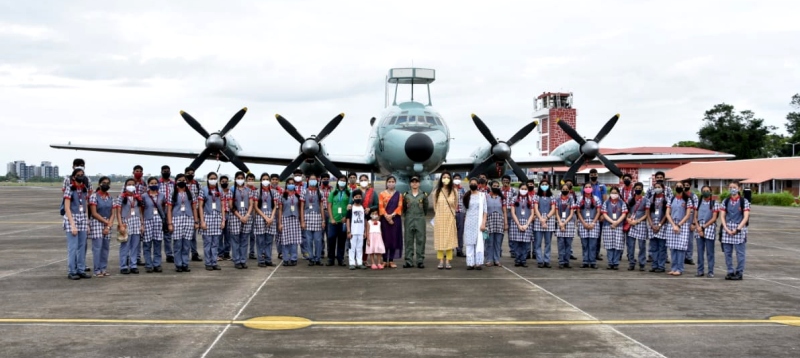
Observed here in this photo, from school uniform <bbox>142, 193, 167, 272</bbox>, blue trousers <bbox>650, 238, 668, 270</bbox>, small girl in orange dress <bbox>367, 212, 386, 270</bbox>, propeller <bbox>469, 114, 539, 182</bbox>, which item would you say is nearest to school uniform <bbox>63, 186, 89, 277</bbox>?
school uniform <bbox>142, 193, 167, 272</bbox>

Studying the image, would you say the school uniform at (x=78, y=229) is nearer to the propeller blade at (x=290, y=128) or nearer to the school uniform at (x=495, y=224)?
the school uniform at (x=495, y=224)

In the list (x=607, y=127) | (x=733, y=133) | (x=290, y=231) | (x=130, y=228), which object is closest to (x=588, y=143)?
(x=607, y=127)

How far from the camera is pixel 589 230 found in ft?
42.0

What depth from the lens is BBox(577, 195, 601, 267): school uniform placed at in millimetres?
12844

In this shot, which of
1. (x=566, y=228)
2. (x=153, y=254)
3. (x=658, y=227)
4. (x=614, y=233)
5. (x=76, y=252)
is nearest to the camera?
(x=76, y=252)

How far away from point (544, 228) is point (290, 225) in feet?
17.2

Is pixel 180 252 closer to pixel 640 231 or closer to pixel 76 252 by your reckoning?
pixel 76 252

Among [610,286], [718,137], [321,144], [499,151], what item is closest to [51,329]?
[610,286]

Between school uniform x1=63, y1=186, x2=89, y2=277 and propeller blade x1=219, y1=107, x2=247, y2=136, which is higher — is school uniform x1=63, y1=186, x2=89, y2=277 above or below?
below

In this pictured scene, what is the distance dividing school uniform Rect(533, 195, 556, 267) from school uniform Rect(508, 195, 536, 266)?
151mm

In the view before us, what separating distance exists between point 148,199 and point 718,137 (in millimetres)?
104196

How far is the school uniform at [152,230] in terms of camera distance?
1185 centimetres

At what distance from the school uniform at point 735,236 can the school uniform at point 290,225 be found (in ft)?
26.8

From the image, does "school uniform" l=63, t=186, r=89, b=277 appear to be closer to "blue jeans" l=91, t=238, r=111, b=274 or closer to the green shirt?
"blue jeans" l=91, t=238, r=111, b=274
